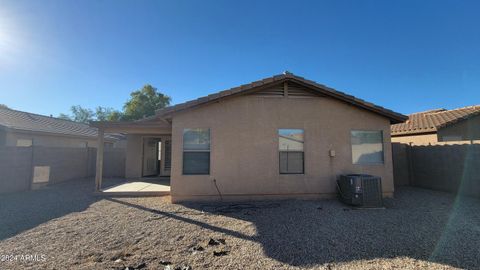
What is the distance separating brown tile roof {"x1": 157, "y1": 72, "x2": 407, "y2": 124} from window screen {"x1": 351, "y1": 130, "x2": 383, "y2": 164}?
815 mm

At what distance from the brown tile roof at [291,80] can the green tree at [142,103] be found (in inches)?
1052

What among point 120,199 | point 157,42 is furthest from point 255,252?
point 157,42

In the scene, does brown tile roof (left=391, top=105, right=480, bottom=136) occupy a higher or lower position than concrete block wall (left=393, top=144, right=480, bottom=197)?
higher

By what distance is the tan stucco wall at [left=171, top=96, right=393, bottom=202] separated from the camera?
721 centimetres

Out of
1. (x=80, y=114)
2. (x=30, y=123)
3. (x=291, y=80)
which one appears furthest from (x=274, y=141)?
(x=80, y=114)

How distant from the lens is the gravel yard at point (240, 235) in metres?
3.47

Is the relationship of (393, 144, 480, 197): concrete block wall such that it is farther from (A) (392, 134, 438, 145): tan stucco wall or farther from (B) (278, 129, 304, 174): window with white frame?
(B) (278, 129, 304, 174): window with white frame

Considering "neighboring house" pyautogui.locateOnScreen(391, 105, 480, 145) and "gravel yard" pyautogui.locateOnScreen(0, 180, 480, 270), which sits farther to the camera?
"neighboring house" pyautogui.locateOnScreen(391, 105, 480, 145)

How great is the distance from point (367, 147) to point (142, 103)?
30606 mm

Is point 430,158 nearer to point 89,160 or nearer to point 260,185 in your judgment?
point 260,185

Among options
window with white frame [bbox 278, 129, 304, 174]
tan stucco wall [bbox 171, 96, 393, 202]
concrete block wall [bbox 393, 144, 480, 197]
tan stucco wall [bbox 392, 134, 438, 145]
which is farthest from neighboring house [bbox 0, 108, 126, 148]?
tan stucco wall [bbox 392, 134, 438, 145]

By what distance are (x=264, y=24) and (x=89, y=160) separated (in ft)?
41.8

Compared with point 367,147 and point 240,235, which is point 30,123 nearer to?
point 240,235

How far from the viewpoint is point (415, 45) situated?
35.9 ft
